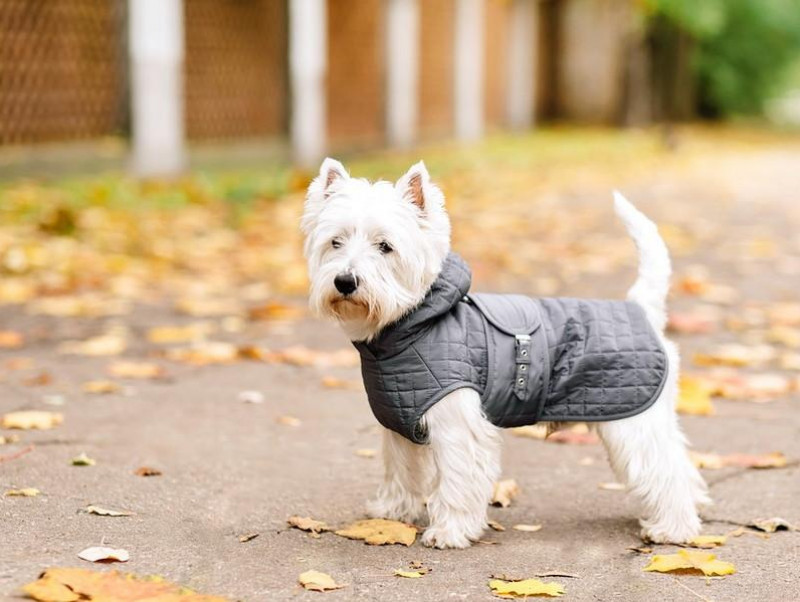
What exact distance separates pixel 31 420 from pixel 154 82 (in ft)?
30.4

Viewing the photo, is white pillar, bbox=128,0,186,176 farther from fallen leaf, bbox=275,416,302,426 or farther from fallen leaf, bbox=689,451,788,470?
fallen leaf, bbox=689,451,788,470

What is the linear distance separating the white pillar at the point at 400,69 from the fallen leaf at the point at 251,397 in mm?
15399

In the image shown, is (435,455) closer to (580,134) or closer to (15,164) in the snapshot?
(15,164)

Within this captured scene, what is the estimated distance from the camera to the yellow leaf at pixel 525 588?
118 inches

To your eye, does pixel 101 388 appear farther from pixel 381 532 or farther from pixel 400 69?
pixel 400 69

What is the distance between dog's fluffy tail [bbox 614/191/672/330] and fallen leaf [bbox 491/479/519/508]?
0.82m

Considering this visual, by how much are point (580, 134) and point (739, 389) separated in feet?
68.7

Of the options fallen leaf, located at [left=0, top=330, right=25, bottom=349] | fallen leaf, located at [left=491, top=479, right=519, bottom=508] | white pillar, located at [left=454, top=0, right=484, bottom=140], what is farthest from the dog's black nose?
white pillar, located at [left=454, top=0, right=484, bottom=140]

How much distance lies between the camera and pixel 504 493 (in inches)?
155

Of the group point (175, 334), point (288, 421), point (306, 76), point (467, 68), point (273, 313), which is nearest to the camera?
point (288, 421)

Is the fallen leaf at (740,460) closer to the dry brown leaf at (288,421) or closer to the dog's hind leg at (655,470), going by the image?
the dog's hind leg at (655,470)

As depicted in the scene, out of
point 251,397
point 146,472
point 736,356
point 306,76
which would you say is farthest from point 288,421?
point 306,76

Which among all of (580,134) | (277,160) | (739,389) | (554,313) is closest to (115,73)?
(277,160)

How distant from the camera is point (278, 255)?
341 inches
